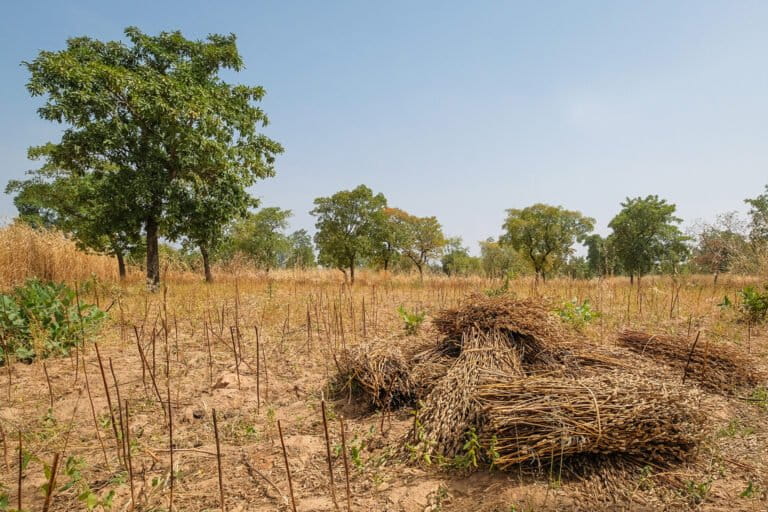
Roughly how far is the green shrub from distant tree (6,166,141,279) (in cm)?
615

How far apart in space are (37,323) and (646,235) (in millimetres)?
39544

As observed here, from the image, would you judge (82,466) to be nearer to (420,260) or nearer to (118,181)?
(118,181)

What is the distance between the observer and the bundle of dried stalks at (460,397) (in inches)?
109

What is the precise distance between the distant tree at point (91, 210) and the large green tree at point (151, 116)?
25 cm

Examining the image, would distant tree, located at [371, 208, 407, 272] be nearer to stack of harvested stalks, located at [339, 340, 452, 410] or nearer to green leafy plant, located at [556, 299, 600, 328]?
green leafy plant, located at [556, 299, 600, 328]

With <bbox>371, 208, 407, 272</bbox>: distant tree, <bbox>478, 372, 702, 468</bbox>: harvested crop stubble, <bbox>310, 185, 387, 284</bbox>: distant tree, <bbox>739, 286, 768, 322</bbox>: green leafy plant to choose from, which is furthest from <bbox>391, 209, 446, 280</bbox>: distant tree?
<bbox>478, 372, 702, 468</bbox>: harvested crop stubble

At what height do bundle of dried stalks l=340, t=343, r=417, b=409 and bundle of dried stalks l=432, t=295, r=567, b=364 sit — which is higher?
bundle of dried stalks l=432, t=295, r=567, b=364

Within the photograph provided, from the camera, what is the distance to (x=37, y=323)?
476 centimetres

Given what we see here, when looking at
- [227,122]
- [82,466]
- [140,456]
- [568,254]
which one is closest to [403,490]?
[140,456]

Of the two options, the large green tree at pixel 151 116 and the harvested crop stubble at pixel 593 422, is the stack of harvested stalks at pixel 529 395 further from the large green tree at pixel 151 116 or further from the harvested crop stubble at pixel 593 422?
the large green tree at pixel 151 116

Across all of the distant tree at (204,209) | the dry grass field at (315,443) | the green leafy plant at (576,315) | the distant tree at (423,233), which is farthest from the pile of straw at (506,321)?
the distant tree at (423,233)

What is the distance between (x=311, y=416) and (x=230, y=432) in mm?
683

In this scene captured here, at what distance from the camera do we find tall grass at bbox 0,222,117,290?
10133mm

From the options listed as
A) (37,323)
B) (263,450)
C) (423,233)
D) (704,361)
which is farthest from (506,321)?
(423,233)
